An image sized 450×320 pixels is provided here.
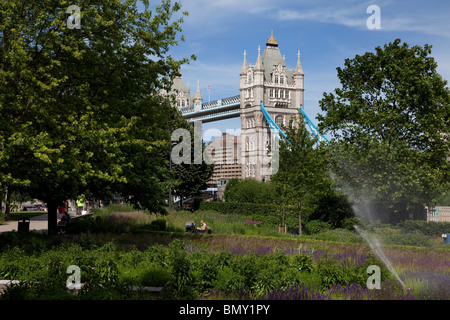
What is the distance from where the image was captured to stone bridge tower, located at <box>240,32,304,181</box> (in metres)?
117

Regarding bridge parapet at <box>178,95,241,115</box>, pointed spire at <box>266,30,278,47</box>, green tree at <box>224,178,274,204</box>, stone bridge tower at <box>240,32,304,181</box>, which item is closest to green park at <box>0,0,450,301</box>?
green tree at <box>224,178,274,204</box>

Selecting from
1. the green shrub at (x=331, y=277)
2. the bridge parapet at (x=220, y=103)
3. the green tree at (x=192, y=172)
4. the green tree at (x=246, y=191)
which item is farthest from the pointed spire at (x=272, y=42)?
the green shrub at (x=331, y=277)

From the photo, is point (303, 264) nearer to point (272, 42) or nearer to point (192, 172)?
Answer: point (192, 172)

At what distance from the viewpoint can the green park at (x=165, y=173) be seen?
397 inches

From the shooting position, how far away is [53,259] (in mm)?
11688

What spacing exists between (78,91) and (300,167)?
1659 cm

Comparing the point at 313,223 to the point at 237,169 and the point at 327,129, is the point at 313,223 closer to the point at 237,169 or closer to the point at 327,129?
the point at 327,129

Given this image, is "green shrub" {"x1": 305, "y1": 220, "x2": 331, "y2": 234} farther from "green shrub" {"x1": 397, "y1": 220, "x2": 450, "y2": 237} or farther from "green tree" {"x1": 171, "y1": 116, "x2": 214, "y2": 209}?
"green tree" {"x1": 171, "y1": 116, "x2": 214, "y2": 209}

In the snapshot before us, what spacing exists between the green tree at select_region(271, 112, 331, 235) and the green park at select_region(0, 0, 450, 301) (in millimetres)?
88

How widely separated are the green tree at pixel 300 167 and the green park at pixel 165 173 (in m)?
0.09

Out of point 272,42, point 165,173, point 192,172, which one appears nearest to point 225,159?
point 272,42

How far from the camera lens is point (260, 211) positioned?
4372 centimetres

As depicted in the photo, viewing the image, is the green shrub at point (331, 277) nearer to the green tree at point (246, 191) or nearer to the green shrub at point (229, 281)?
the green shrub at point (229, 281)
